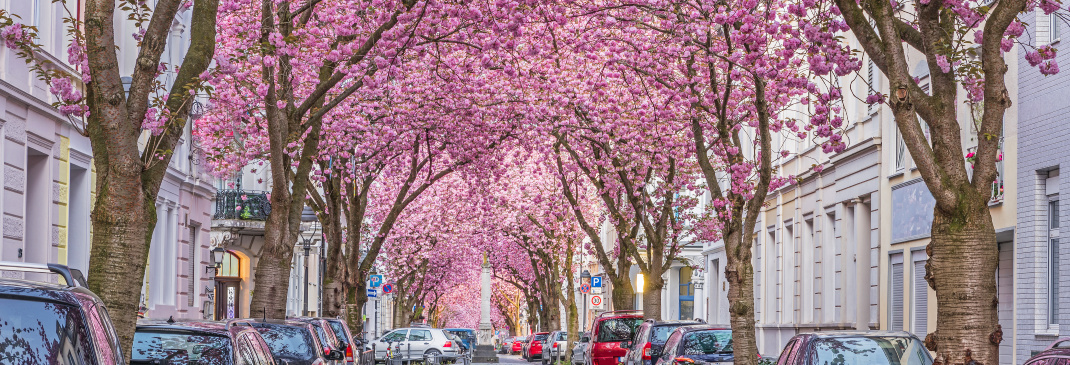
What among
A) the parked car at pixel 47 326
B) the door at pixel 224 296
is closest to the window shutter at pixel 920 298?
the parked car at pixel 47 326

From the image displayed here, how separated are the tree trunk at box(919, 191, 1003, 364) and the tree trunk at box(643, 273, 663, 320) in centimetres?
2120

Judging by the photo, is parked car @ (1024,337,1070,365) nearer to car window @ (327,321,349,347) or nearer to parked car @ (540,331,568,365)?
car window @ (327,321,349,347)

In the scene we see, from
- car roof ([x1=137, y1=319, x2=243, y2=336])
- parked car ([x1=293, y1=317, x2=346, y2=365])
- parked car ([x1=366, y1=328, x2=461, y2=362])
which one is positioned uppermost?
car roof ([x1=137, y1=319, x2=243, y2=336])

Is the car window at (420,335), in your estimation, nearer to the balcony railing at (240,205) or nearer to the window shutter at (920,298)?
the balcony railing at (240,205)

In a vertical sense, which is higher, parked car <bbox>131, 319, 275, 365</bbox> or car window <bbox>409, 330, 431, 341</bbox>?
parked car <bbox>131, 319, 275, 365</bbox>

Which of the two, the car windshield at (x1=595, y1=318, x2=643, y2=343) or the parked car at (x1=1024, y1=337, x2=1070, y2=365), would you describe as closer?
the parked car at (x1=1024, y1=337, x2=1070, y2=365)

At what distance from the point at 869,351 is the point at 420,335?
34.2m

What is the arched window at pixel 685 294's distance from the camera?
180ft

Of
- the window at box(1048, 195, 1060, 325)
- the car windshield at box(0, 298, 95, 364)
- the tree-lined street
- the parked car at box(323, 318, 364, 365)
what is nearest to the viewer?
the car windshield at box(0, 298, 95, 364)

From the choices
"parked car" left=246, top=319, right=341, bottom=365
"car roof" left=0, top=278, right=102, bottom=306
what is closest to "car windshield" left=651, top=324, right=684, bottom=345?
"parked car" left=246, top=319, right=341, bottom=365

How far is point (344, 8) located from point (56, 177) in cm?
475

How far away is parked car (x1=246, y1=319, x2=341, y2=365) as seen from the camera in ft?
50.3

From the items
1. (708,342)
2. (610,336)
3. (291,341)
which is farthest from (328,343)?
(610,336)

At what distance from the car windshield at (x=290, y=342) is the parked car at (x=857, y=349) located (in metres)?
5.82
